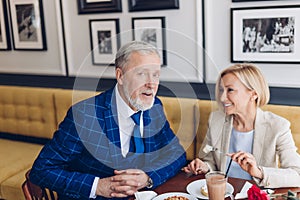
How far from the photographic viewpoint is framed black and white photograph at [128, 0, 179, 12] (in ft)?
9.82

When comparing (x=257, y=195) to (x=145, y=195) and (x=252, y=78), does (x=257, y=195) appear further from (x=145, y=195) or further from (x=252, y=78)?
(x=252, y=78)

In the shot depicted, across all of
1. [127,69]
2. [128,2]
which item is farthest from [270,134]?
[128,2]

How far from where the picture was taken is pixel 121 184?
1.77 metres

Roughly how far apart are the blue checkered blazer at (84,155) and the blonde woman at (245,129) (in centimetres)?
→ 35

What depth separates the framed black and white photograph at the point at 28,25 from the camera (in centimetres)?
367

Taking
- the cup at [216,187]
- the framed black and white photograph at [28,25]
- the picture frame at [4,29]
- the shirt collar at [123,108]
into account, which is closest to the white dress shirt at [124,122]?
the shirt collar at [123,108]

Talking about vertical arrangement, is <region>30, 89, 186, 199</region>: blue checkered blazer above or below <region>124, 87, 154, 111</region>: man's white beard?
below

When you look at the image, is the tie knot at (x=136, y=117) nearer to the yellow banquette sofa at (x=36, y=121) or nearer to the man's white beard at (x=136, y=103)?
the man's white beard at (x=136, y=103)

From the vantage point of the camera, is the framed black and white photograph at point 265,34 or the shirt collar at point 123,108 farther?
the framed black and white photograph at point 265,34

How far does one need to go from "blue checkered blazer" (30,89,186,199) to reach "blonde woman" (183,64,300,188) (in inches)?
14.0

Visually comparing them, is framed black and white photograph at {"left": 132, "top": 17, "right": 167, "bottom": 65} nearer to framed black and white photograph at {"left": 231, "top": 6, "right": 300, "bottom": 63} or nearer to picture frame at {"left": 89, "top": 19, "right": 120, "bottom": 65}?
picture frame at {"left": 89, "top": 19, "right": 120, "bottom": 65}

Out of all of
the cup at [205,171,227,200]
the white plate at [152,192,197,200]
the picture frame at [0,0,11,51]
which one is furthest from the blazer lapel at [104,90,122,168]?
the picture frame at [0,0,11,51]

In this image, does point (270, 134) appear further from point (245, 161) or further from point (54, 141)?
point (54, 141)

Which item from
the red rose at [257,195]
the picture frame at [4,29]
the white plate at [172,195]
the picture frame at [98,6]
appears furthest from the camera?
the picture frame at [4,29]
